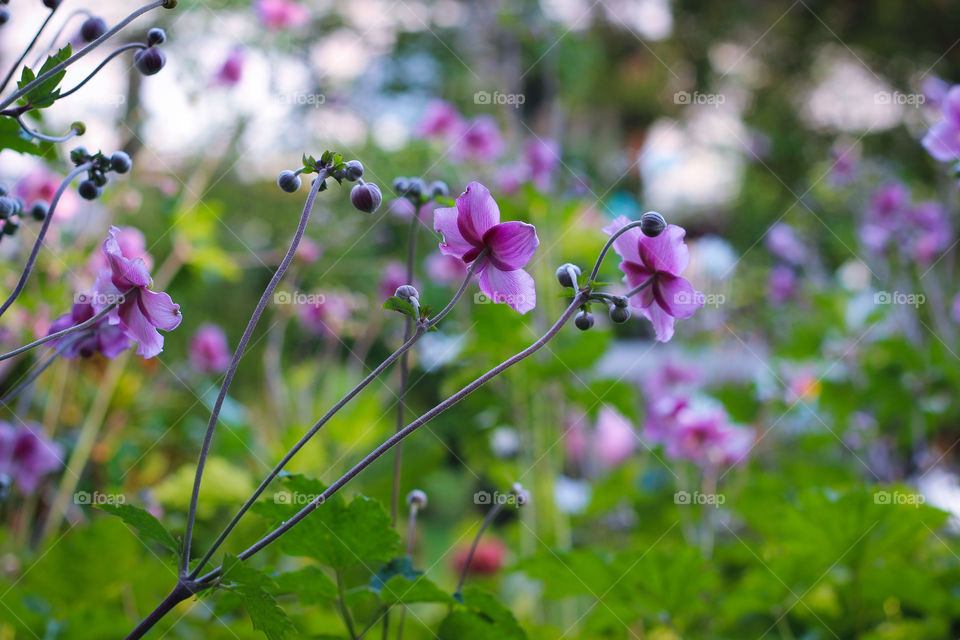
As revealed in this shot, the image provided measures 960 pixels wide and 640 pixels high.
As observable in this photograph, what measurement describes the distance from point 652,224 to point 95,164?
511mm

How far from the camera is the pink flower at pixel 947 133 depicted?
844mm

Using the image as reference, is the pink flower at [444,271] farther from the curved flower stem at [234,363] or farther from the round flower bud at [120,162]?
the curved flower stem at [234,363]

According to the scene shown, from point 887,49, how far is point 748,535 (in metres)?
4.09

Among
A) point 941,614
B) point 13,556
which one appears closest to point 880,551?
point 941,614

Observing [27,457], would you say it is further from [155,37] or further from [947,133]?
[947,133]

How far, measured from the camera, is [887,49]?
15.4 feet

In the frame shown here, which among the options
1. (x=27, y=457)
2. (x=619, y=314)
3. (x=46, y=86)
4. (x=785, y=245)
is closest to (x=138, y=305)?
(x=46, y=86)

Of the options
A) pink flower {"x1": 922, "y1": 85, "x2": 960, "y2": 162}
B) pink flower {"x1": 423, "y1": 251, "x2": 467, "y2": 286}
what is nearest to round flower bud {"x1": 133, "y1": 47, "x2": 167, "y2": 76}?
pink flower {"x1": 922, "y1": 85, "x2": 960, "y2": 162}

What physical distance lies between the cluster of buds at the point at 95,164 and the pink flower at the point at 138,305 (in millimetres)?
90

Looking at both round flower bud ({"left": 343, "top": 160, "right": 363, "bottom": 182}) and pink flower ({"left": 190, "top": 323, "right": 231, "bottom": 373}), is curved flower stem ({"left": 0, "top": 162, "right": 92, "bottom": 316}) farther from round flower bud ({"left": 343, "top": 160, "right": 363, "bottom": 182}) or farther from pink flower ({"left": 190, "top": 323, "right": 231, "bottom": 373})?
pink flower ({"left": 190, "top": 323, "right": 231, "bottom": 373})

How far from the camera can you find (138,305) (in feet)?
2.03

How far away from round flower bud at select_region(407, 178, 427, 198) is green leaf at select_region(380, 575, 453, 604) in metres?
0.38

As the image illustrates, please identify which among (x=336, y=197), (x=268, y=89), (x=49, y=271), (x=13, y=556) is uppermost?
(x=268, y=89)

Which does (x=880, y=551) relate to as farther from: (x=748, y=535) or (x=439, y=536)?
(x=439, y=536)
